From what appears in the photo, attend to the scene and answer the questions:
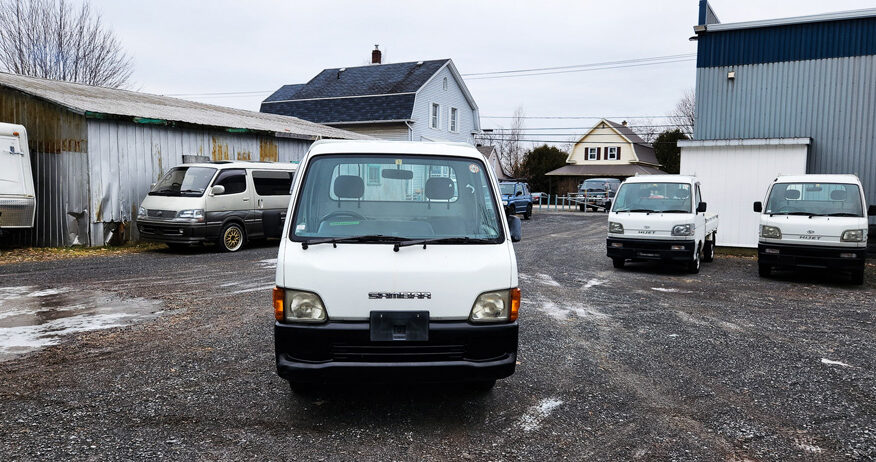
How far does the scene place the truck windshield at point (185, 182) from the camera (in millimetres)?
14155

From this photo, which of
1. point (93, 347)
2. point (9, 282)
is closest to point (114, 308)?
point (93, 347)

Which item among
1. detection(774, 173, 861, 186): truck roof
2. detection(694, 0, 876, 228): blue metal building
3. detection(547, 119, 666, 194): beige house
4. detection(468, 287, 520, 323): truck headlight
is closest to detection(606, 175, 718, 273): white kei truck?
detection(774, 173, 861, 186): truck roof

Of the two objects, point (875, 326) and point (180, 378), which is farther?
point (875, 326)

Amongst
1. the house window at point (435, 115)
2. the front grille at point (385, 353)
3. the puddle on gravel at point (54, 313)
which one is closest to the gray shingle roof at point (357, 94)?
the house window at point (435, 115)

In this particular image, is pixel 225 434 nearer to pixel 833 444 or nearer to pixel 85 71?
pixel 833 444

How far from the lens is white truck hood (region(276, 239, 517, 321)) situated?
4.08 m

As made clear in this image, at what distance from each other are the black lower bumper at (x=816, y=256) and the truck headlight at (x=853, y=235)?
0.52ft

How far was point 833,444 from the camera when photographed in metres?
4.18

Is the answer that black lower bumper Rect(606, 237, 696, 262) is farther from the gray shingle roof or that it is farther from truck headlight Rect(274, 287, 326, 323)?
the gray shingle roof

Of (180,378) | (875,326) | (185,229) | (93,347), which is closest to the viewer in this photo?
(180,378)

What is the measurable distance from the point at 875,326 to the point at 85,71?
34.3m

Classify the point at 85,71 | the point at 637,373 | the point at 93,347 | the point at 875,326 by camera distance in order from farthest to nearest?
1. the point at 85,71
2. the point at 875,326
3. the point at 93,347
4. the point at 637,373

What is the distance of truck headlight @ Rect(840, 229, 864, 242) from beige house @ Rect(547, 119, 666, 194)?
40995 millimetres

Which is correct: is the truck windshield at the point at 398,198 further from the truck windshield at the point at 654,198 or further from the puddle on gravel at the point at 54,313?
the truck windshield at the point at 654,198
